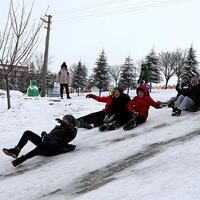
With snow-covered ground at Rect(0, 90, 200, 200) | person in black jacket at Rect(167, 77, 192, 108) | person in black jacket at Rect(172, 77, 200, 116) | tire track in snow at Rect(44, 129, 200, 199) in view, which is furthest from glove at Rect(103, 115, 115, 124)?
tire track in snow at Rect(44, 129, 200, 199)

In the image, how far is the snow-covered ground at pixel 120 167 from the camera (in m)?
5.10

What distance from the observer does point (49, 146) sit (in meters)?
7.95

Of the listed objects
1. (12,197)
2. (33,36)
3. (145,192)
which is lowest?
(12,197)

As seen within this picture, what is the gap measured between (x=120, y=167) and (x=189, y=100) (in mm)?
5031

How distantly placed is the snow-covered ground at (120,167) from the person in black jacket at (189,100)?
31 centimetres

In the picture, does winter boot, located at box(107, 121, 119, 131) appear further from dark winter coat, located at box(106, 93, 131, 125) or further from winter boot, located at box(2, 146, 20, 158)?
winter boot, located at box(2, 146, 20, 158)

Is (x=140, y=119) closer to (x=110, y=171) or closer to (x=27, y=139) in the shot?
(x=27, y=139)

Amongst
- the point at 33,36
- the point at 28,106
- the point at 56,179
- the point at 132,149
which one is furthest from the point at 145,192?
→ the point at 33,36

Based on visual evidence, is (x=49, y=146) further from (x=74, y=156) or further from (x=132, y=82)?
(x=132, y=82)

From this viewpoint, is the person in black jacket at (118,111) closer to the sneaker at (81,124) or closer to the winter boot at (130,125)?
the winter boot at (130,125)

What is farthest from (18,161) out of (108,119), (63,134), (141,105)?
(141,105)

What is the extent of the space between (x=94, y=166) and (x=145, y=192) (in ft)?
6.90

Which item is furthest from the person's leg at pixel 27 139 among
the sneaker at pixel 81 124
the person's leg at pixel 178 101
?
the person's leg at pixel 178 101

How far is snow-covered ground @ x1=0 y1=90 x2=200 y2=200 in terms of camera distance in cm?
510
